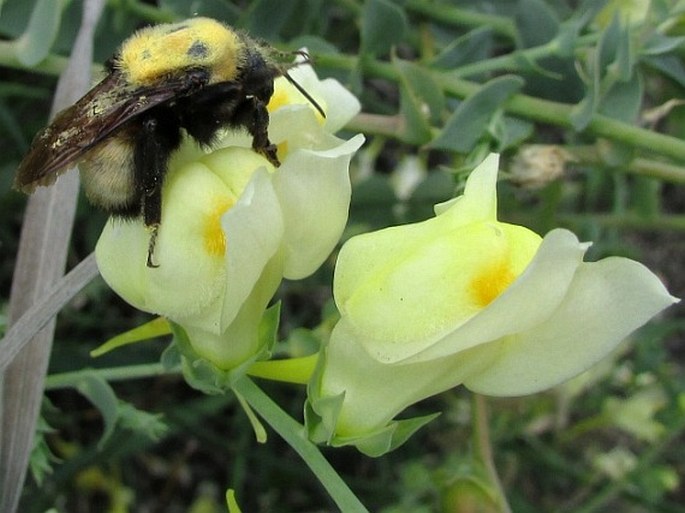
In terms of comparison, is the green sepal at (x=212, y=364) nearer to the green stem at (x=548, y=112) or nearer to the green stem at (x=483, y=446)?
the green stem at (x=483, y=446)

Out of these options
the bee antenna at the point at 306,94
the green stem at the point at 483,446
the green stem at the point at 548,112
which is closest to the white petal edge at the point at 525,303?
the bee antenna at the point at 306,94

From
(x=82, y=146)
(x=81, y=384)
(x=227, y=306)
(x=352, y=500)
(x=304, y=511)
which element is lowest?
(x=304, y=511)

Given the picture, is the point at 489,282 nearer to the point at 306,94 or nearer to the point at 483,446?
the point at 306,94

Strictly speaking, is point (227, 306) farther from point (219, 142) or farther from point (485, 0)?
point (485, 0)

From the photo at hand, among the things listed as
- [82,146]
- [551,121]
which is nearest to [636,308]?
[82,146]

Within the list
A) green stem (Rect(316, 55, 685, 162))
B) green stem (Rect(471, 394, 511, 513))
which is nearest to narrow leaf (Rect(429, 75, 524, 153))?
green stem (Rect(316, 55, 685, 162))

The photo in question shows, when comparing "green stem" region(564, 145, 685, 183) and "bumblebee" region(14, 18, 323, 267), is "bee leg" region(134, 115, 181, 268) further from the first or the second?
"green stem" region(564, 145, 685, 183)

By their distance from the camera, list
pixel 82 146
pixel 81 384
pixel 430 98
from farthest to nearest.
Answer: pixel 430 98, pixel 81 384, pixel 82 146

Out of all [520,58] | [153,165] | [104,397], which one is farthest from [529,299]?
[520,58]

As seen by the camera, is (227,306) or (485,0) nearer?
(227,306)
